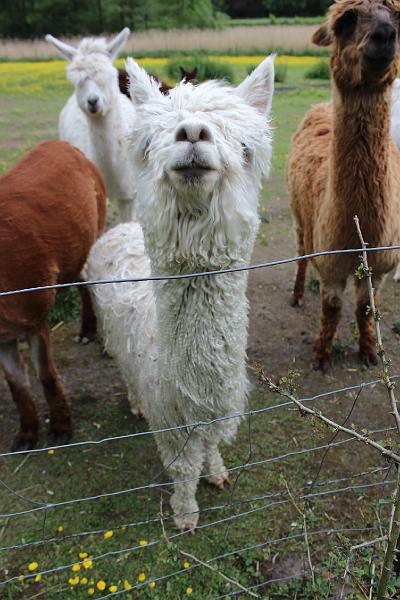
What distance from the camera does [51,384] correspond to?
2.88m

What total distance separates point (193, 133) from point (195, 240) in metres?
0.34

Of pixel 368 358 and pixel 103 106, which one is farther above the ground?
pixel 103 106

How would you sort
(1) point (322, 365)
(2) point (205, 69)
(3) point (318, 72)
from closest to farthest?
1. (1) point (322, 365)
2. (2) point (205, 69)
3. (3) point (318, 72)

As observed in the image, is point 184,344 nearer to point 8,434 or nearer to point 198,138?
point 198,138

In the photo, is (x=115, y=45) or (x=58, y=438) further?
(x=115, y=45)

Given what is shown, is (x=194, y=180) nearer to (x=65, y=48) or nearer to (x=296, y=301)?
(x=296, y=301)

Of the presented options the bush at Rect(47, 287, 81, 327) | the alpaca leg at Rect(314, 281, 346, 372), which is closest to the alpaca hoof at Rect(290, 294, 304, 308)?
the alpaca leg at Rect(314, 281, 346, 372)

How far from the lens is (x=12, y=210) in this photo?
2.61 m

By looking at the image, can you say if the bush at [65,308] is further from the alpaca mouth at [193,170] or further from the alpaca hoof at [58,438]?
the alpaca mouth at [193,170]

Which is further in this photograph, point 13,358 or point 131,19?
point 131,19

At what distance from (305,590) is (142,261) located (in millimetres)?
1896

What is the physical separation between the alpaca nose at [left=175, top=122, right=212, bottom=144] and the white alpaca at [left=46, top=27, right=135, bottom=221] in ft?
10.3

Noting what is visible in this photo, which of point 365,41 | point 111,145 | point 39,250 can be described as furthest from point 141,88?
point 111,145

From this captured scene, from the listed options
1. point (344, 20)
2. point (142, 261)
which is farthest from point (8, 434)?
point (344, 20)
